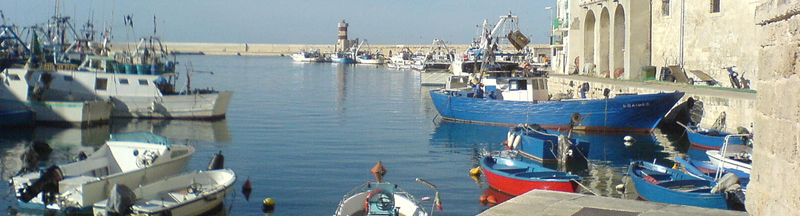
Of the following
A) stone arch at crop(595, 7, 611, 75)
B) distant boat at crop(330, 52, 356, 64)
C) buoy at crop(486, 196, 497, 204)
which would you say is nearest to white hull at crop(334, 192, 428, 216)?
buoy at crop(486, 196, 497, 204)

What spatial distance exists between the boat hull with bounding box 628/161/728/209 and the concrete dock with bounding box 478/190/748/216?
5.55m

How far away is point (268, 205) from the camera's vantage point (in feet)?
44.1

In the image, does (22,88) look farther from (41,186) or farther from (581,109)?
(581,109)

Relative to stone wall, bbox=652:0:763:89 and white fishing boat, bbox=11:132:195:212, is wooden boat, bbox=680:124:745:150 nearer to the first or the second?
stone wall, bbox=652:0:763:89

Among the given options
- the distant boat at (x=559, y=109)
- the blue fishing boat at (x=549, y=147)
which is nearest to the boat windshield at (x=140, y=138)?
the blue fishing boat at (x=549, y=147)

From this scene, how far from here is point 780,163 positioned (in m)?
4.19

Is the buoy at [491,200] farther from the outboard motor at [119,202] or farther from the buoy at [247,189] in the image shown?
the outboard motor at [119,202]

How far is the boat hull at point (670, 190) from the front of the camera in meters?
11.1

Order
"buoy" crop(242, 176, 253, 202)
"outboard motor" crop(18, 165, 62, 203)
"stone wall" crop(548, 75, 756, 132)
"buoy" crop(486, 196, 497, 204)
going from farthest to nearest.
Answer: "stone wall" crop(548, 75, 756, 132)
"buoy" crop(242, 176, 253, 202)
"buoy" crop(486, 196, 497, 204)
"outboard motor" crop(18, 165, 62, 203)

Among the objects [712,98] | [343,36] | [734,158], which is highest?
[343,36]

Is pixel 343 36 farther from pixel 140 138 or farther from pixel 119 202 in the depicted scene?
pixel 119 202

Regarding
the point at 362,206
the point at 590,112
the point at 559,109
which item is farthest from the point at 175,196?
the point at 590,112

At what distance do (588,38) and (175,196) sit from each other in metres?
28.6

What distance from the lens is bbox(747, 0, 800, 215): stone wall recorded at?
4004 mm
